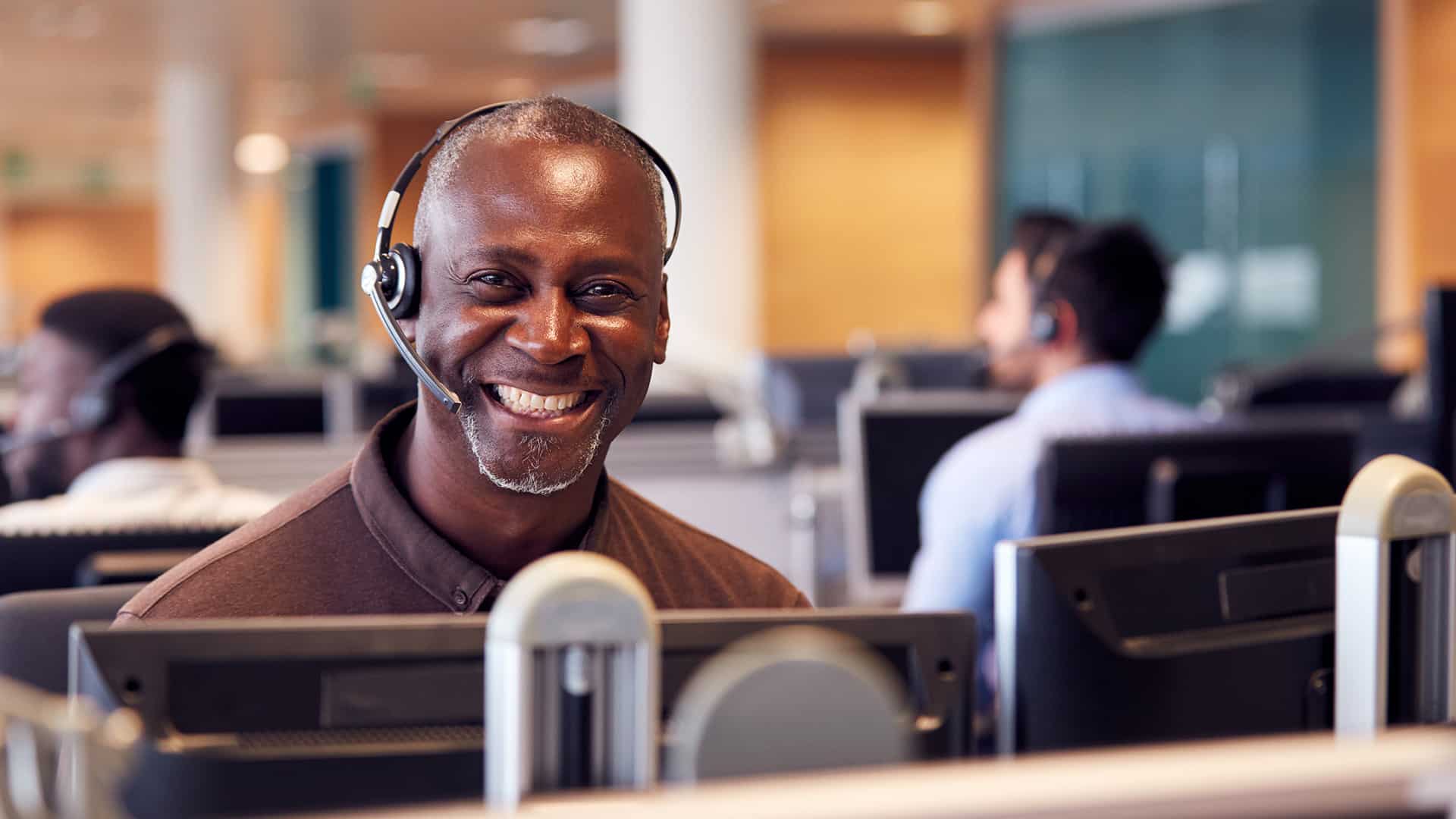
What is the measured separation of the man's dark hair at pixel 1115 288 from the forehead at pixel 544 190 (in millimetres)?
1845

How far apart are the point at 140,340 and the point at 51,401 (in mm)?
168

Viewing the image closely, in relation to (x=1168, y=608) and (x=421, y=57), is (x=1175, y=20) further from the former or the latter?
(x=1168, y=608)

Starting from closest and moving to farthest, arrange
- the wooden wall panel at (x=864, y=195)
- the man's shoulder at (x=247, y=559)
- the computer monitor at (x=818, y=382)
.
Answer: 1. the man's shoulder at (x=247, y=559)
2. the computer monitor at (x=818, y=382)
3. the wooden wall panel at (x=864, y=195)

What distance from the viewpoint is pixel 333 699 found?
0.81 meters

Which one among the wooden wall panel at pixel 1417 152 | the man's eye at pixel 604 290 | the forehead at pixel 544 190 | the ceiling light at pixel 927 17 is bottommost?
the man's eye at pixel 604 290

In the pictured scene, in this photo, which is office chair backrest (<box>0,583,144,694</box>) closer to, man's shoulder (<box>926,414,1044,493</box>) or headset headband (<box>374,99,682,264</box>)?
headset headband (<box>374,99,682,264</box>)

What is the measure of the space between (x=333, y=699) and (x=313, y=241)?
2010cm

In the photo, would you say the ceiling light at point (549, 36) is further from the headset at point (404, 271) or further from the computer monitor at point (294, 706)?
the computer monitor at point (294, 706)

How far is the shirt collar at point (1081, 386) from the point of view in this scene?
2.92m

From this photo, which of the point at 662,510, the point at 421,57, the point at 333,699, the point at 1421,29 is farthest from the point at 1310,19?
the point at 333,699

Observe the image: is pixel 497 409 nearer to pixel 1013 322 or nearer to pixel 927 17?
pixel 1013 322

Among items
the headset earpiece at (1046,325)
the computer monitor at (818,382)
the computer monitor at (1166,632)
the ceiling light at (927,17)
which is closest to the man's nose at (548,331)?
the computer monitor at (1166,632)

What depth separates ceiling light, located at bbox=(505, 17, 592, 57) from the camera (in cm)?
1113

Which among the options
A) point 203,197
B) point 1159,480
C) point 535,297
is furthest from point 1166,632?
point 203,197
